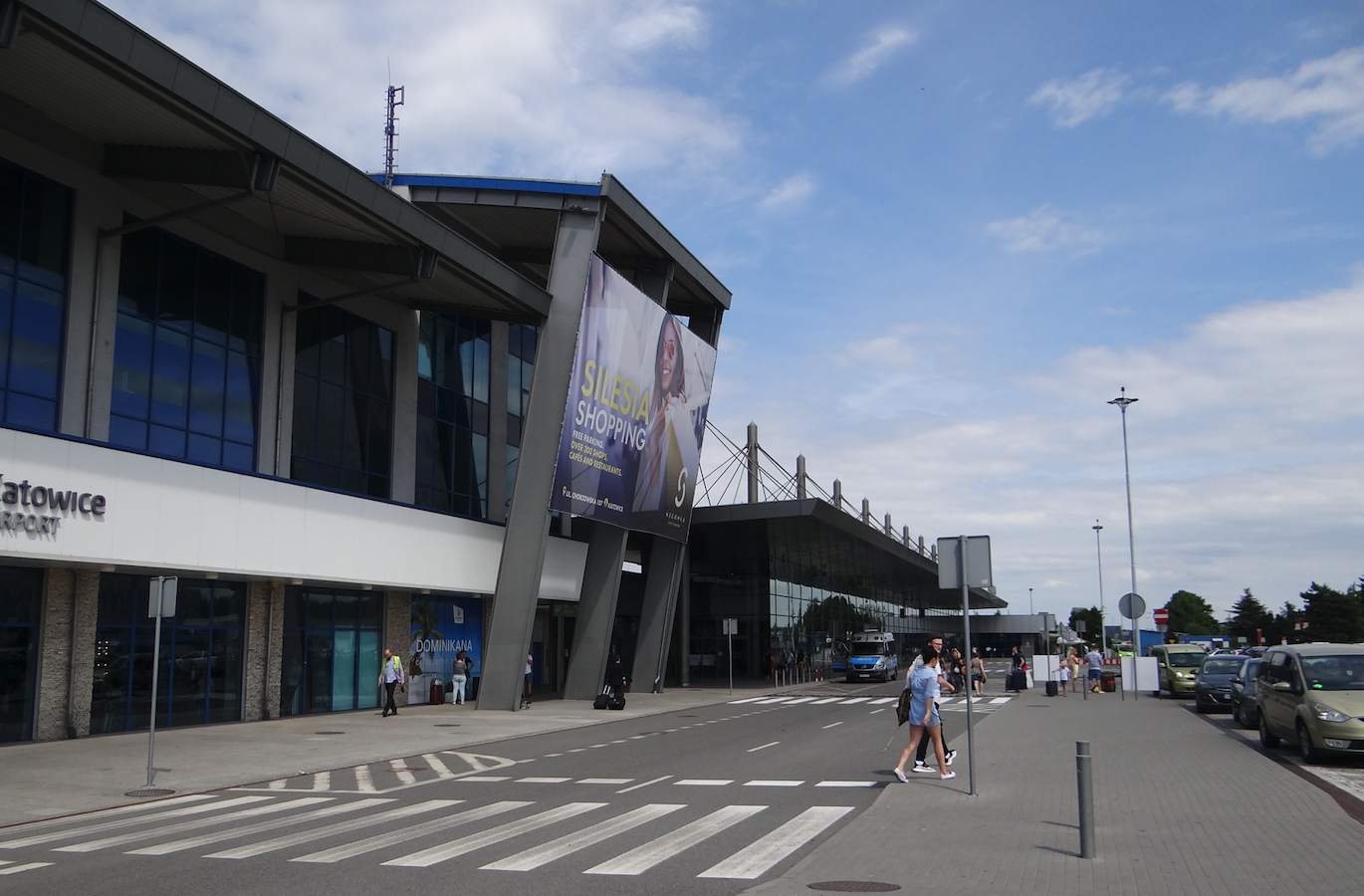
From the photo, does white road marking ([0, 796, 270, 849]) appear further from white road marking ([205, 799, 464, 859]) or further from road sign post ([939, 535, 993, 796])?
road sign post ([939, 535, 993, 796])

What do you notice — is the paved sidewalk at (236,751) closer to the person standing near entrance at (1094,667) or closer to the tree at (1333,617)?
the person standing near entrance at (1094,667)

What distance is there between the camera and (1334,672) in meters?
17.3

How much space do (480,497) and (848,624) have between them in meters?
38.5

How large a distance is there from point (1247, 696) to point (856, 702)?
14.8m

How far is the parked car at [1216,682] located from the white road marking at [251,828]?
22530 mm

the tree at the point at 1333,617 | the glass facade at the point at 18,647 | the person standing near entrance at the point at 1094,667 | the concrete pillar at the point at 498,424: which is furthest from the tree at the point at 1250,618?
the glass facade at the point at 18,647

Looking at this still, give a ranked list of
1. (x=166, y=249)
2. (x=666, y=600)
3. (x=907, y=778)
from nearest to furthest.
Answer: (x=907, y=778) → (x=166, y=249) → (x=666, y=600)

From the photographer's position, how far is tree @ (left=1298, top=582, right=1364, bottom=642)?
266ft

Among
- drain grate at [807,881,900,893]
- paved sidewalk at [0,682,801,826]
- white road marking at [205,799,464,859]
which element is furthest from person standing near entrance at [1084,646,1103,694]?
drain grate at [807,881,900,893]

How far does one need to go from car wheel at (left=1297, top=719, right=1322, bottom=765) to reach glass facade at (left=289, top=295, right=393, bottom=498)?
2318 centimetres

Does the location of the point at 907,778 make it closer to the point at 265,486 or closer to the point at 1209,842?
the point at 1209,842

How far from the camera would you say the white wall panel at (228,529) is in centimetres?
2002

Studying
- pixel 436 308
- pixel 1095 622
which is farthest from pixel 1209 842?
pixel 1095 622

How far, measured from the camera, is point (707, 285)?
139ft
